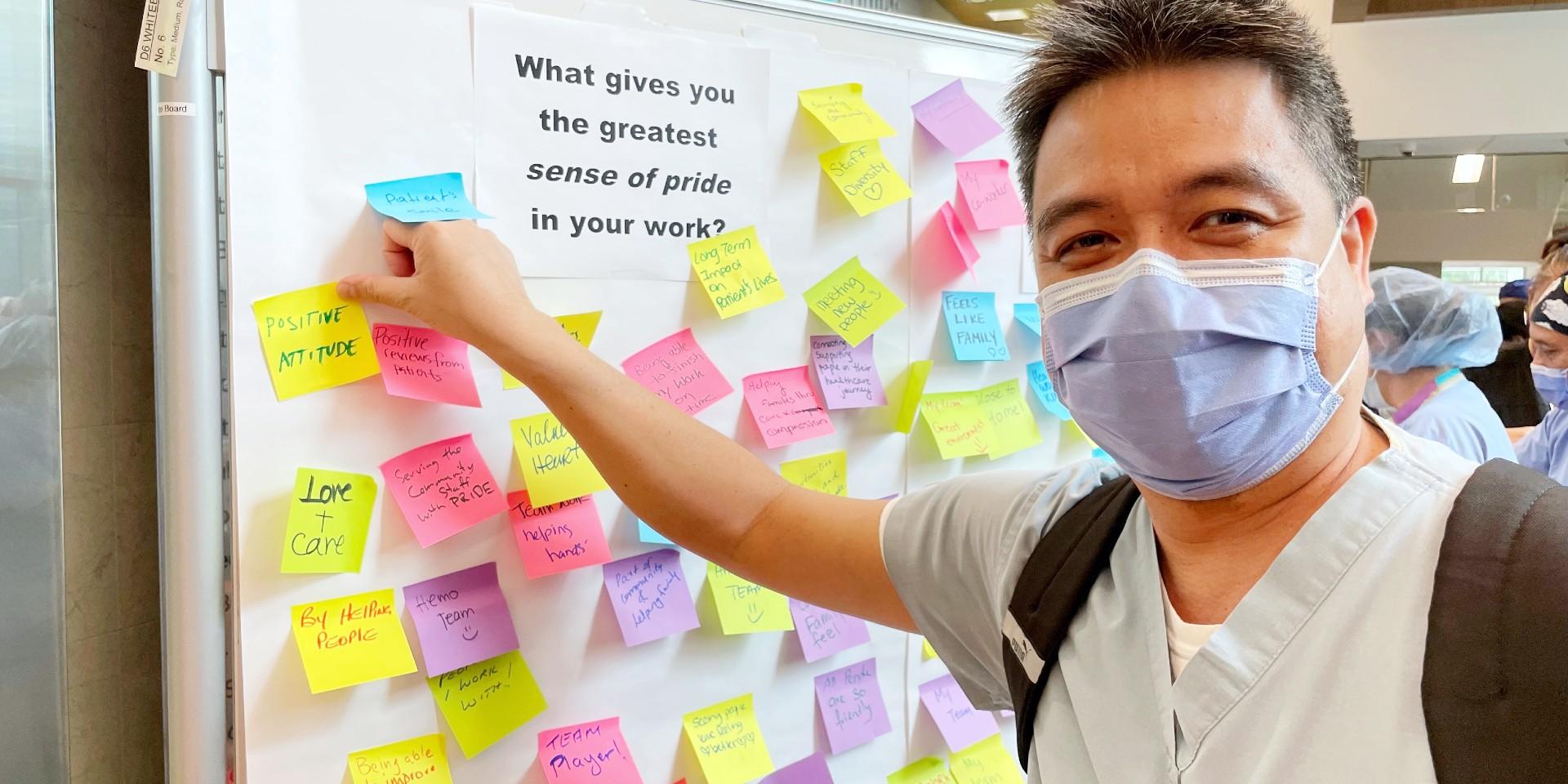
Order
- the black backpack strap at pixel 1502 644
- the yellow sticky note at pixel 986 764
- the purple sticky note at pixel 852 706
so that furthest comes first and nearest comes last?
the yellow sticky note at pixel 986 764 → the purple sticky note at pixel 852 706 → the black backpack strap at pixel 1502 644

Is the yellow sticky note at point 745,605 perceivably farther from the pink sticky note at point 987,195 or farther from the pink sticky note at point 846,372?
the pink sticky note at point 987,195

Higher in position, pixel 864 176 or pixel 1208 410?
pixel 864 176

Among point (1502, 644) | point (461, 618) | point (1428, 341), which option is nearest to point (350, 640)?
point (461, 618)

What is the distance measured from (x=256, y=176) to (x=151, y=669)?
0.55 metres

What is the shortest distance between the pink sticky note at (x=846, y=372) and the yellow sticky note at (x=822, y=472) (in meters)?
0.07

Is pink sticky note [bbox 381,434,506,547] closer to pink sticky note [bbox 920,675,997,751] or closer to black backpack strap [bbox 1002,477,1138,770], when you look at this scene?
black backpack strap [bbox 1002,477,1138,770]

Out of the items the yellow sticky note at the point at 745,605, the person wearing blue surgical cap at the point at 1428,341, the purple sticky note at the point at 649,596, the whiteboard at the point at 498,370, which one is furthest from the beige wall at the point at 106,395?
the person wearing blue surgical cap at the point at 1428,341

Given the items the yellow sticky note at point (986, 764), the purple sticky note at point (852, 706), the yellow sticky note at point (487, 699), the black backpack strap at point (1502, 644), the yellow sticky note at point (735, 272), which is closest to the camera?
the black backpack strap at point (1502, 644)

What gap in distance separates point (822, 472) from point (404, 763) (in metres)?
0.52

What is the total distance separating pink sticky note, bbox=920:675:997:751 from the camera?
1200 millimetres

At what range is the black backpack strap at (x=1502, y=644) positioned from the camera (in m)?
0.55

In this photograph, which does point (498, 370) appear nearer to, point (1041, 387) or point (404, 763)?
point (404, 763)

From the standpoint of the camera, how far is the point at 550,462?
0.94m

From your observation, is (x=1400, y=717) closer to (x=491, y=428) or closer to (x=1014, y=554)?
(x=1014, y=554)
